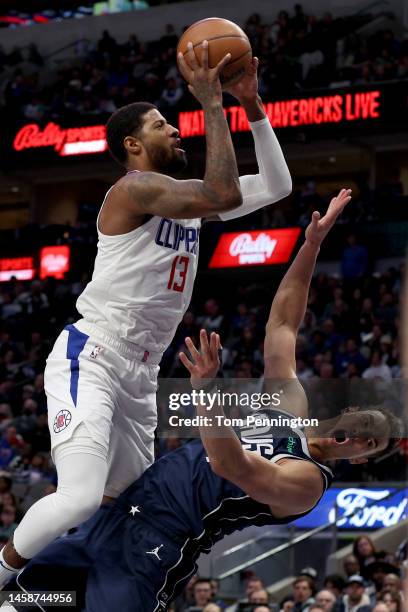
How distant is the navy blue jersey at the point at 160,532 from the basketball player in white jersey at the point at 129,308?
0.43ft

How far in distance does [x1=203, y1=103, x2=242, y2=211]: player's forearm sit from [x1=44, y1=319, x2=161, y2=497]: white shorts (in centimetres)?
86

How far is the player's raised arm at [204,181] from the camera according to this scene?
4461 mm

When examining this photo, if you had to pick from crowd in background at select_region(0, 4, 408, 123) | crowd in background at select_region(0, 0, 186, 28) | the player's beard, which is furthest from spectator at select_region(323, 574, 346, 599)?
crowd in background at select_region(0, 0, 186, 28)

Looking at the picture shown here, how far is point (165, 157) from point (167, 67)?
17629 mm

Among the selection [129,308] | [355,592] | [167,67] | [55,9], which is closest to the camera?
[129,308]

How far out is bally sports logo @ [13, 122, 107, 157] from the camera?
21125mm

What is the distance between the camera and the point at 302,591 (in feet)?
30.8

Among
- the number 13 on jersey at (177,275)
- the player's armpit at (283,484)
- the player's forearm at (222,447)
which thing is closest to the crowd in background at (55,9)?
the number 13 on jersey at (177,275)

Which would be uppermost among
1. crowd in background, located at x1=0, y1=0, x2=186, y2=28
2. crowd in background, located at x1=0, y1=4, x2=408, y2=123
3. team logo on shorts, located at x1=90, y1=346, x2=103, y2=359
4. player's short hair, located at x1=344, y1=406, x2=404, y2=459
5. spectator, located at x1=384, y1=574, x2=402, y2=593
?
crowd in background, located at x1=0, y1=0, x2=186, y2=28

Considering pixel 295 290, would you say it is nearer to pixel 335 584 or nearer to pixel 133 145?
pixel 133 145

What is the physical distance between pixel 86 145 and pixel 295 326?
16.3 m

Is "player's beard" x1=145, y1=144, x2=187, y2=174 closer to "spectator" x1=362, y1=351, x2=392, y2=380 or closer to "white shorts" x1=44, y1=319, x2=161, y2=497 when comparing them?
"white shorts" x1=44, y1=319, x2=161, y2=497

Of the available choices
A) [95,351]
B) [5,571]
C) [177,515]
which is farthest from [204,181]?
Result: [5,571]

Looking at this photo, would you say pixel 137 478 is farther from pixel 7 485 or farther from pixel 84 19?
pixel 84 19
